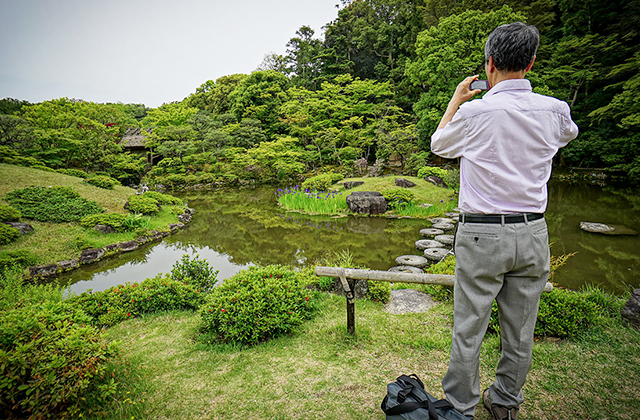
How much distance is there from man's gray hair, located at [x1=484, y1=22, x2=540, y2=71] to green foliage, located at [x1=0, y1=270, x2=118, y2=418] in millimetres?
2697

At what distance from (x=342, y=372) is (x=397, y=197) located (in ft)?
24.1

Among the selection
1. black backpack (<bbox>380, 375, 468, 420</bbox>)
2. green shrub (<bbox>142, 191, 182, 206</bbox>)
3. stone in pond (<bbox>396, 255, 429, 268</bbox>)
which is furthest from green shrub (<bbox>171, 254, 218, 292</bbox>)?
green shrub (<bbox>142, 191, 182, 206</bbox>)

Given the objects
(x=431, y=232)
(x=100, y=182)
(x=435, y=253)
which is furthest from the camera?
(x=100, y=182)

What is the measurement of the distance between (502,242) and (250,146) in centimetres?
1651

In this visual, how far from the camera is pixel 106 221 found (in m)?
6.79

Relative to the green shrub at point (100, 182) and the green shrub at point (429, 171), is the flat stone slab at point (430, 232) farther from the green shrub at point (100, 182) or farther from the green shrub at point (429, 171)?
the green shrub at point (100, 182)

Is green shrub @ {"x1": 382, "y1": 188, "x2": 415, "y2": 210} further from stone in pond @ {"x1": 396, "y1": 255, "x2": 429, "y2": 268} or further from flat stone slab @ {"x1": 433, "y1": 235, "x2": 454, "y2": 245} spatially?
stone in pond @ {"x1": 396, "y1": 255, "x2": 429, "y2": 268}

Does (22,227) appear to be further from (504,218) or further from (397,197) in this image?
(397,197)

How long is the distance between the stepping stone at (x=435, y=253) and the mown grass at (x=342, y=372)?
2470mm

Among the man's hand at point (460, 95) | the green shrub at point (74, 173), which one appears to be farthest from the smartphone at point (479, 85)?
the green shrub at point (74, 173)

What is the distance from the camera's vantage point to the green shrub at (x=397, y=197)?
8.82m

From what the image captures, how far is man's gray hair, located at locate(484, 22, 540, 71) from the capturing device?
1131 millimetres

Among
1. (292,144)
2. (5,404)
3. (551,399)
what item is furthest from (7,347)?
(292,144)

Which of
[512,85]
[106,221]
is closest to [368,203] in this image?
[106,221]
